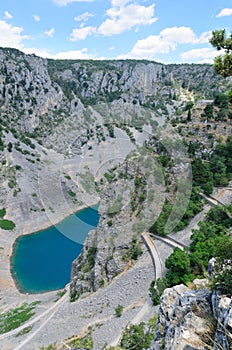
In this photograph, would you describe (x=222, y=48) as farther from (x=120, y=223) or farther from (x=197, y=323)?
(x=120, y=223)

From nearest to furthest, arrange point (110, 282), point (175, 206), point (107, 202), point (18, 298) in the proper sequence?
point (110, 282), point (175, 206), point (107, 202), point (18, 298)

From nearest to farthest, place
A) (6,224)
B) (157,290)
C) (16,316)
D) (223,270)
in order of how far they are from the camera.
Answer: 1. (223,270)
2. (157,290)
3. (16,316)
4. (6,224)

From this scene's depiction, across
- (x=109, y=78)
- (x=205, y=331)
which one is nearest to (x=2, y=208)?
(x=205, y=331)

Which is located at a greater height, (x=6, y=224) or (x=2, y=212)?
(x=2, y=212)

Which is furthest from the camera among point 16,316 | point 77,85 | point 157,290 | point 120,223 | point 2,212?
point 77,85

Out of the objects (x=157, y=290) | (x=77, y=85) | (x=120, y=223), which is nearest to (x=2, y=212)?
(x=120, y=223)

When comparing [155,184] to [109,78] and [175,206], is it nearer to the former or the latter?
[175,206]

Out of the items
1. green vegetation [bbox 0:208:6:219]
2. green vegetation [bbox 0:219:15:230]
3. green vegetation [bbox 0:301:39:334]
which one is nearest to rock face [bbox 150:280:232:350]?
green vegetation [bbox 0:301:39:334]
